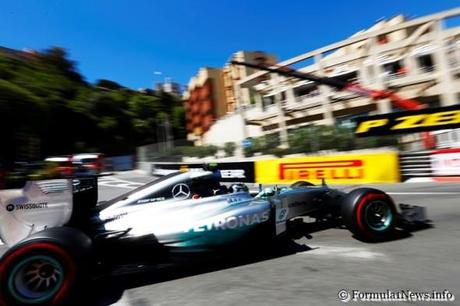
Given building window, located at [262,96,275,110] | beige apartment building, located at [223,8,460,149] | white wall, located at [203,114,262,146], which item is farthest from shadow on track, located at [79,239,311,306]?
building window, located at [262,96,275,110]

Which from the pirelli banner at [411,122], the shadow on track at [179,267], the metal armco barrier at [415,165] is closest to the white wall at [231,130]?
the pirelli banner at [411,122]

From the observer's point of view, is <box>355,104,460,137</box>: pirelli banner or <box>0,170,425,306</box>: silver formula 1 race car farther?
<box>355,104,460,137</box>: pirelli banner

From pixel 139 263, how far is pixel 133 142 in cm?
5877

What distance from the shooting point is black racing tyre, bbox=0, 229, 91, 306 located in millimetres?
3719

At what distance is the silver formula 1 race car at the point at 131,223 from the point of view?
Answer: 3793mm

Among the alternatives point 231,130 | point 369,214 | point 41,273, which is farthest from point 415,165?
point 231,130

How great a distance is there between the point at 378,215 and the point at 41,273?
3.91m

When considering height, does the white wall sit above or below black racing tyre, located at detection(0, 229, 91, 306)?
above

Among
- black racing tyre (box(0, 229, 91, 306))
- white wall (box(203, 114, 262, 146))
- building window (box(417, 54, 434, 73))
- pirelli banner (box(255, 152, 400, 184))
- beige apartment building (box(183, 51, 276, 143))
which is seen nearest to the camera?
black racing tyre (box(0, 229, 91, 306))

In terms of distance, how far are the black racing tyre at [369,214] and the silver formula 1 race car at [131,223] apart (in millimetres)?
12

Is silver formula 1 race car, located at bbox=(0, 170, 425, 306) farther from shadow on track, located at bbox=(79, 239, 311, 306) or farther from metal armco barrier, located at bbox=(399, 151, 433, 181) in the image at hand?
metal armco barrier, located at bbox=(399, 151, 433, 181)

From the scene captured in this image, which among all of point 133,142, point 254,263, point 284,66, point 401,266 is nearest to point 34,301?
point 254,263

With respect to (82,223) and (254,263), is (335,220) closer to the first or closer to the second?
(254,263)

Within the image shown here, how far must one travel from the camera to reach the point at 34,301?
3730mm
